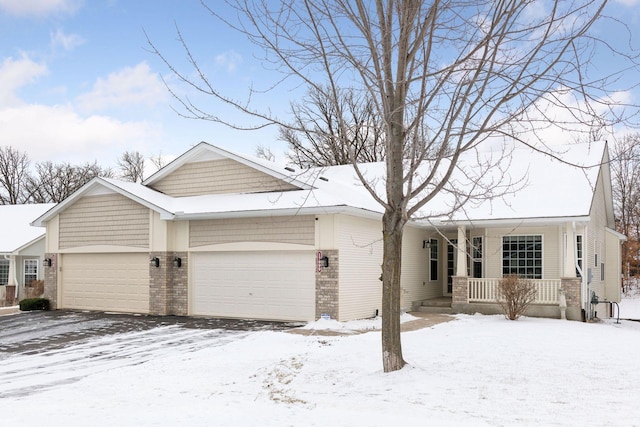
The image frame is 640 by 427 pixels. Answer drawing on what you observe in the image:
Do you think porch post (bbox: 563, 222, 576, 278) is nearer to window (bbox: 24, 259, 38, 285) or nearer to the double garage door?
the double garage door

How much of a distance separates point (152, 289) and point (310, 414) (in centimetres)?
1200

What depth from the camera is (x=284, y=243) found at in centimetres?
1570

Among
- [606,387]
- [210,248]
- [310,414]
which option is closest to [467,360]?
[606,387]

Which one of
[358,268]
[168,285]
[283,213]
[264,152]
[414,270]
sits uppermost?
[264,152]

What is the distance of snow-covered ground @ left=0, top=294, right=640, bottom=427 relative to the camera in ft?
20.6

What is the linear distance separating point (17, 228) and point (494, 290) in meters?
23.1

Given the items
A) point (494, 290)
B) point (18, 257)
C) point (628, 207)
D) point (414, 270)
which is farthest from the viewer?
point (628, 207)

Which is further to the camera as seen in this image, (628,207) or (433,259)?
(628,207)

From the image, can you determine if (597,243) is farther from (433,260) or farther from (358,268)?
(358,268)

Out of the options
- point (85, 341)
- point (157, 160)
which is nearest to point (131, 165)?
point (157, 160)

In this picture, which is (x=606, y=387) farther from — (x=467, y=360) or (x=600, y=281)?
(x=600, y=281)

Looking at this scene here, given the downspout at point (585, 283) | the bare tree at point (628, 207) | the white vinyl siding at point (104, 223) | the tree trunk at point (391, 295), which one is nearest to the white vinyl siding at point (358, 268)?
the downspout at point (585, 283)

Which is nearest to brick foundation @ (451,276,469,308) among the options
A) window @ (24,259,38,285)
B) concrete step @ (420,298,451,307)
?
concrete step @ (420,298,451,307)

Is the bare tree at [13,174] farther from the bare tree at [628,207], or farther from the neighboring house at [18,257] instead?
the bare tree at [628,207]
